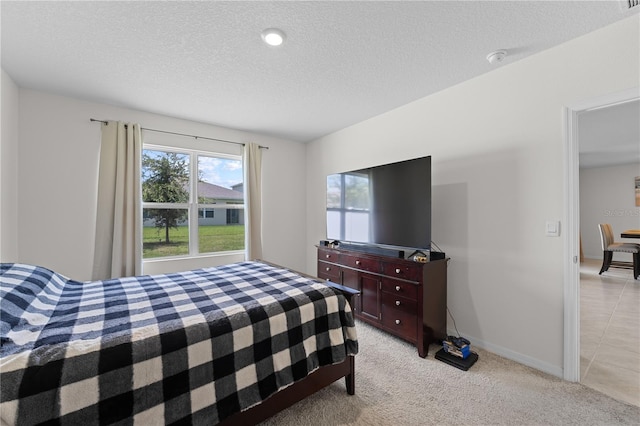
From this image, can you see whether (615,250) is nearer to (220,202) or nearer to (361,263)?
(361,263)

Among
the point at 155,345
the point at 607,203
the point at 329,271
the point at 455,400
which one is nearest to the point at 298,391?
the point at 155,345

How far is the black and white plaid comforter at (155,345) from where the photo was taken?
0.98 metres

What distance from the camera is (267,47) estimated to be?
2.00 meters

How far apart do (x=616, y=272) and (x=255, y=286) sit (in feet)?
23.6

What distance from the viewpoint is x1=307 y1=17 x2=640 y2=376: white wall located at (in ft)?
6.36

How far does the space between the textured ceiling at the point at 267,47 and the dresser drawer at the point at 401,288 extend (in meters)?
1.95

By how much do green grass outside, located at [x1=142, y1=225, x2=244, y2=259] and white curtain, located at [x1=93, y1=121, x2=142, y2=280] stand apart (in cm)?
29

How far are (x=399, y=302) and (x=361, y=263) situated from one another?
1.88 feet

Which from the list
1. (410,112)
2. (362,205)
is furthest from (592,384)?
(410,112)

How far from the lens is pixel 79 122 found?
2.89 metres

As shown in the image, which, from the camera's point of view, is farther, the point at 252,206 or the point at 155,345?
the point at 252,206

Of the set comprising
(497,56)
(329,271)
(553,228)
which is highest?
(497,56)

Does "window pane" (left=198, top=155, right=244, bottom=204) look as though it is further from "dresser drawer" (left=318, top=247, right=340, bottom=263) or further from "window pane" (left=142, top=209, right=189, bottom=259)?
"dresser drawer" (left=318, top=247, right=340, bottom=263)

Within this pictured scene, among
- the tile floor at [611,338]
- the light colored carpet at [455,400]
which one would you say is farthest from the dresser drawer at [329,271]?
the tile floor at [611,338]
